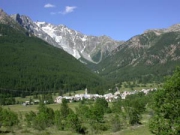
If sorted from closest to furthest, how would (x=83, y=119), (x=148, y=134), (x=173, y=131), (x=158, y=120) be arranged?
(x=173, y=131) < (x=158, y=120) < (x=148, y=134) < (x=83, y=119)

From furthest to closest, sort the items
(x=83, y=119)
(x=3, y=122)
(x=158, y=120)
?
(x=83, y=119) < (x=3, y=122) < (x=158, y=120)

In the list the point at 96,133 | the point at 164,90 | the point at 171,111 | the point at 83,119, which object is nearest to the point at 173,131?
the point at 171,111

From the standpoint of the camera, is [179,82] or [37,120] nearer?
[179,82]

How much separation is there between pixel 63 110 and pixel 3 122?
2975 cm

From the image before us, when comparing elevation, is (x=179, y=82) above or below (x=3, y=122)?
above

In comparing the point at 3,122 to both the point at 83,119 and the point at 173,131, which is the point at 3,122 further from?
the point at 173,131

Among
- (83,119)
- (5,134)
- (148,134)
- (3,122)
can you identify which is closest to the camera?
(148,134)

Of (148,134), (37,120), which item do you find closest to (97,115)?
(37,120)

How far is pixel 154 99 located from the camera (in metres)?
29.0

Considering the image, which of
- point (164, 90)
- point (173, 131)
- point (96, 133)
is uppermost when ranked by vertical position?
point (164, 90)

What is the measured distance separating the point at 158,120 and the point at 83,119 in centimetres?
8915

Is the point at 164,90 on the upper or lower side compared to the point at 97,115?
upper

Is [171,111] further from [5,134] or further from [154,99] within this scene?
[5,134]

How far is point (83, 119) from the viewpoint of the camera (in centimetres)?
11456
